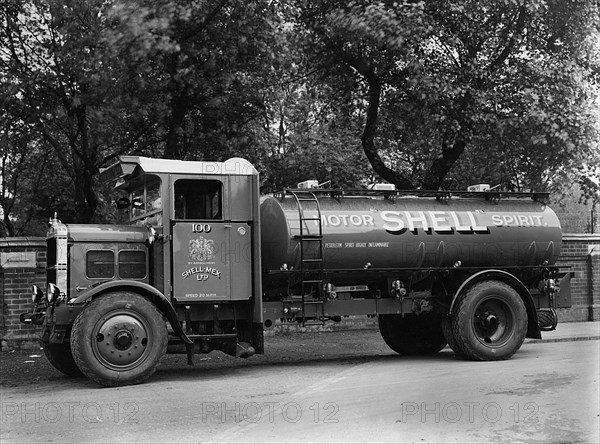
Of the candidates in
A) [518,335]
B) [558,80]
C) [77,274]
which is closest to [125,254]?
[77,274]

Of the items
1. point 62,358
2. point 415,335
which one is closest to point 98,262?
point 62,358

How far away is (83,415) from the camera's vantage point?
824 centimetres

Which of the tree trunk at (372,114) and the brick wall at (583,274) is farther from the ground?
the tree trunk at (372,114)

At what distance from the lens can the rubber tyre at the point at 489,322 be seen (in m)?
12.2

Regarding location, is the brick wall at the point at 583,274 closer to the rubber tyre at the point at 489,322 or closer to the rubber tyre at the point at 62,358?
the rubber tyre at the point at 489,322

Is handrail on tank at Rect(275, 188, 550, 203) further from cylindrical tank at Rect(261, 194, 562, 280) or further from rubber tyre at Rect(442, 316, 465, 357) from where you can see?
rubber tyre at Rect(442, 316, 465, 357)

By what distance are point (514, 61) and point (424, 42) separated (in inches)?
87.7

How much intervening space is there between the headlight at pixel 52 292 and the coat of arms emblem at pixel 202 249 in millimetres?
1807

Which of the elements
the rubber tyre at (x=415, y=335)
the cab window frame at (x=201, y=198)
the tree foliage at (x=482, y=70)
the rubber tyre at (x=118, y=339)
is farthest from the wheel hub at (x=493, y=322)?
the rubber tyre at (x=118, y=339)

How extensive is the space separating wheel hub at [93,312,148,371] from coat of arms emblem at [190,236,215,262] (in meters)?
1.20

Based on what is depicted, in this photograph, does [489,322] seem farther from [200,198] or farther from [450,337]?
[200,198]

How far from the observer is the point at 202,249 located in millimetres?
10922

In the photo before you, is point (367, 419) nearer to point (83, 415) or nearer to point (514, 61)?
point (83, 415)

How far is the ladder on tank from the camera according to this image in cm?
1153
